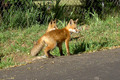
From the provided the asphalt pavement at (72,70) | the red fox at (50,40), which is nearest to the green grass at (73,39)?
the red fox at (50,40)

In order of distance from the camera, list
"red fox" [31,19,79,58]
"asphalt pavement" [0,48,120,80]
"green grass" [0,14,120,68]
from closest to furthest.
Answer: "asphalt pavement" [0,48,120,80] → "red fox" [31,19,79,58] → "green grass" [0,14,120,68]

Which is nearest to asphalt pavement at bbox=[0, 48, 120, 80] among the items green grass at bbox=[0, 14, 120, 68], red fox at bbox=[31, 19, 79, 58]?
red fox at bbox=[31, 19, 79, 58]

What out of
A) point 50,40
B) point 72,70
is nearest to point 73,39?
point 50,40

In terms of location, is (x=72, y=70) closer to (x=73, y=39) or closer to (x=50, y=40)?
(x=50, y=40)

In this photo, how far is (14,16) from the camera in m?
9.59

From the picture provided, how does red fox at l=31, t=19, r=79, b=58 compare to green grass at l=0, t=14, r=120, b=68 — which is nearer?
red fox at l=31, t=19, r=79, b=58

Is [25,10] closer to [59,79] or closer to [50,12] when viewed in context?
[50,12]

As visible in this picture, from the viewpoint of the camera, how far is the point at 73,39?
892 centimetres

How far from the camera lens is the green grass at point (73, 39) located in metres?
7.86

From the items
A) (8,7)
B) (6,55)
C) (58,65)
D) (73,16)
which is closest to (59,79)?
(58,65)

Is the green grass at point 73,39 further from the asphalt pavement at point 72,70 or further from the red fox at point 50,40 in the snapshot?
the asphalt pavement at point 72,70

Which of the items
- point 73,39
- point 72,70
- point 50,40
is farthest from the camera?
point 73,39

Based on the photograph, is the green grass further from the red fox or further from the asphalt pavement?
the asphalt pavement

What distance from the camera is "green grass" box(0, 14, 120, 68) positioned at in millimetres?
7863
